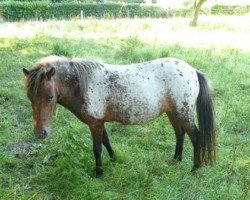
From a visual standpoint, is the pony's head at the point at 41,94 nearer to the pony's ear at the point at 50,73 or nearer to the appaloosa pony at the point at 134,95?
the pony's ear at the point at 50,73

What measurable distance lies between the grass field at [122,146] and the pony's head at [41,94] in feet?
2.37

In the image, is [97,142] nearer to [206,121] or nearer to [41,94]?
[41,94]

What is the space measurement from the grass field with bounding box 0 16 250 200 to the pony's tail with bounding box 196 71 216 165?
207mm

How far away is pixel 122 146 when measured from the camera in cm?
522

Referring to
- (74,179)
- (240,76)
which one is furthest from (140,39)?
(74,179)

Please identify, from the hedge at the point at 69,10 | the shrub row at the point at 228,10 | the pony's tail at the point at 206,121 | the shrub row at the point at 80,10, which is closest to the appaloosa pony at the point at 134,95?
the pony's tail at the point at 206,121

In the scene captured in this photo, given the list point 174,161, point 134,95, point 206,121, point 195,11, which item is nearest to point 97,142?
point 134,95

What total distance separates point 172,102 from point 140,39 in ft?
24.0

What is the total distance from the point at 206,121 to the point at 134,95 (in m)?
0.98

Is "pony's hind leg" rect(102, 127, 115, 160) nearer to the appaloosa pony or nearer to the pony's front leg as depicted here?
the appaloosa pony

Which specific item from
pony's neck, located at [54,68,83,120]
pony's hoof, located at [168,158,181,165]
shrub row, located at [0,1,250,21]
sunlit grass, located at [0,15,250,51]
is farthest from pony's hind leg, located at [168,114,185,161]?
shrub row, located at [0,1,250,21]

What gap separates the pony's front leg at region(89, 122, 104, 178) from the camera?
4.37 metres

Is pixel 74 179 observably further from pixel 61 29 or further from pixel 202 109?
pixel 61 29

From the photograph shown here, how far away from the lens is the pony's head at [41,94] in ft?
12.5
